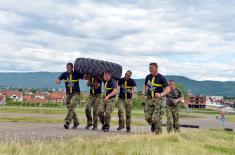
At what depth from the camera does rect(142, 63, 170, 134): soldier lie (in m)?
13.3

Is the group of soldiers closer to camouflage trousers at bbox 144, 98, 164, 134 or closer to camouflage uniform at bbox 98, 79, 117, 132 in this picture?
camouflage uniform at bbox 98, 79, 117, 132

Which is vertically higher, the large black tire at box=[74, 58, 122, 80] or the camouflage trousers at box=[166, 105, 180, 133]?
the large black tire at box=[74, 58, 122, 80]

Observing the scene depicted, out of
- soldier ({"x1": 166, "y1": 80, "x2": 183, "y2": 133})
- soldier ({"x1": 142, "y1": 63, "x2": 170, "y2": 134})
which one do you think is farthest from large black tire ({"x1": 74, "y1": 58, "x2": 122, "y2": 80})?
soldier ({"x1": 142, "y1": 63, "x2": 170, "y2": 134})

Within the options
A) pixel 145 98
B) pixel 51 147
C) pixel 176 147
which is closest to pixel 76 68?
pixel 145 98

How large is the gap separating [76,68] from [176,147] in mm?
6188

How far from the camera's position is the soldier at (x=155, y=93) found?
13.3 meters

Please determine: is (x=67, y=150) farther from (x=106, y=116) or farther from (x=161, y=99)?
→ (x=106, y=116)

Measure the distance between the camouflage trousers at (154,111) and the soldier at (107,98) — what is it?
2008 mm

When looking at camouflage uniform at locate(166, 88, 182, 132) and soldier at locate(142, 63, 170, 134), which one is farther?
camouflage uniform at locate(166, 88, 182, 132)

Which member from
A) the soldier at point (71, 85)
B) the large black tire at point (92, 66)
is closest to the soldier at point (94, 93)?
the large black tire at point (92, 66)

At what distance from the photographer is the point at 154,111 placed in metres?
13.5

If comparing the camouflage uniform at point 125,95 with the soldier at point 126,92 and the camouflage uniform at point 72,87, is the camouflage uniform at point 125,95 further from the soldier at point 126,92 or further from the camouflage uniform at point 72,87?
the camouflage uniform at point 72,87

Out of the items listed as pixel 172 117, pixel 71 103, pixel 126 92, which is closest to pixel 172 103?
pixel 172 117

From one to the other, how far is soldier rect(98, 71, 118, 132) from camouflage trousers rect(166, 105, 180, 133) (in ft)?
6.43
